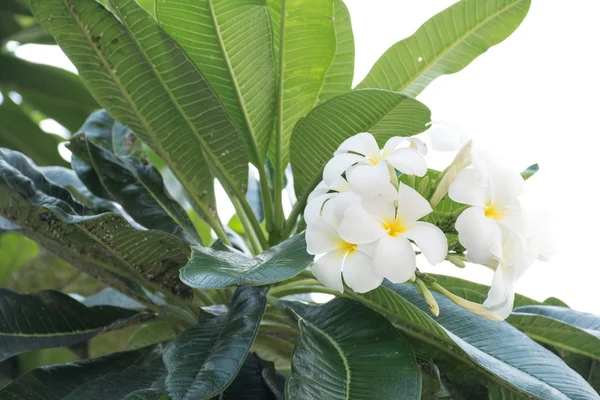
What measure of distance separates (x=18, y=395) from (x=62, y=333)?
96mm

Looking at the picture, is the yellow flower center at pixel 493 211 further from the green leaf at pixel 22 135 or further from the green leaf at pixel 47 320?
the green leaf at pixel 22 135

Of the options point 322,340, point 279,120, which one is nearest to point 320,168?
point 279,120

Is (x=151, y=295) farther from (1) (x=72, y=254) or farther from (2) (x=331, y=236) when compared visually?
(2) (x=331, y=236)

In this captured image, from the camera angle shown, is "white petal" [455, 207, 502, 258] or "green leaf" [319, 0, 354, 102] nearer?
"white petal" [455, 207, 502, 258]

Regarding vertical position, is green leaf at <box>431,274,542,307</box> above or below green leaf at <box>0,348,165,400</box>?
above

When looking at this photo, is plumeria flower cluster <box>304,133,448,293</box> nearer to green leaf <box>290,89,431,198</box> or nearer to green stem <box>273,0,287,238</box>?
green leaf <box>290,89,431,198</box>

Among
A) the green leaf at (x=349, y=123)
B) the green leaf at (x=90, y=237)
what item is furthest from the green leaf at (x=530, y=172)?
the green leaf at (x=90, y=237)

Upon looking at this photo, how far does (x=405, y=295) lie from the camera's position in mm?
666

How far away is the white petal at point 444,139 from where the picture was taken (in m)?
0.57

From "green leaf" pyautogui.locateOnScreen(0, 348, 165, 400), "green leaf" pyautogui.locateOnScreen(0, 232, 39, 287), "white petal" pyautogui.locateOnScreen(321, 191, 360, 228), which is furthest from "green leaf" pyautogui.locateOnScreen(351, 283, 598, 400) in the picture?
"green leaf" pyautogui.locateOnScreen(0, 232, 39, 287)

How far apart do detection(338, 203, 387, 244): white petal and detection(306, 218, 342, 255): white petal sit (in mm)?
25

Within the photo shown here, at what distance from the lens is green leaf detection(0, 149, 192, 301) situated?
2.08 feet

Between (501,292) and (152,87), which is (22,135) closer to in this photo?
(152,87)

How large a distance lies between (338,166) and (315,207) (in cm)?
4
